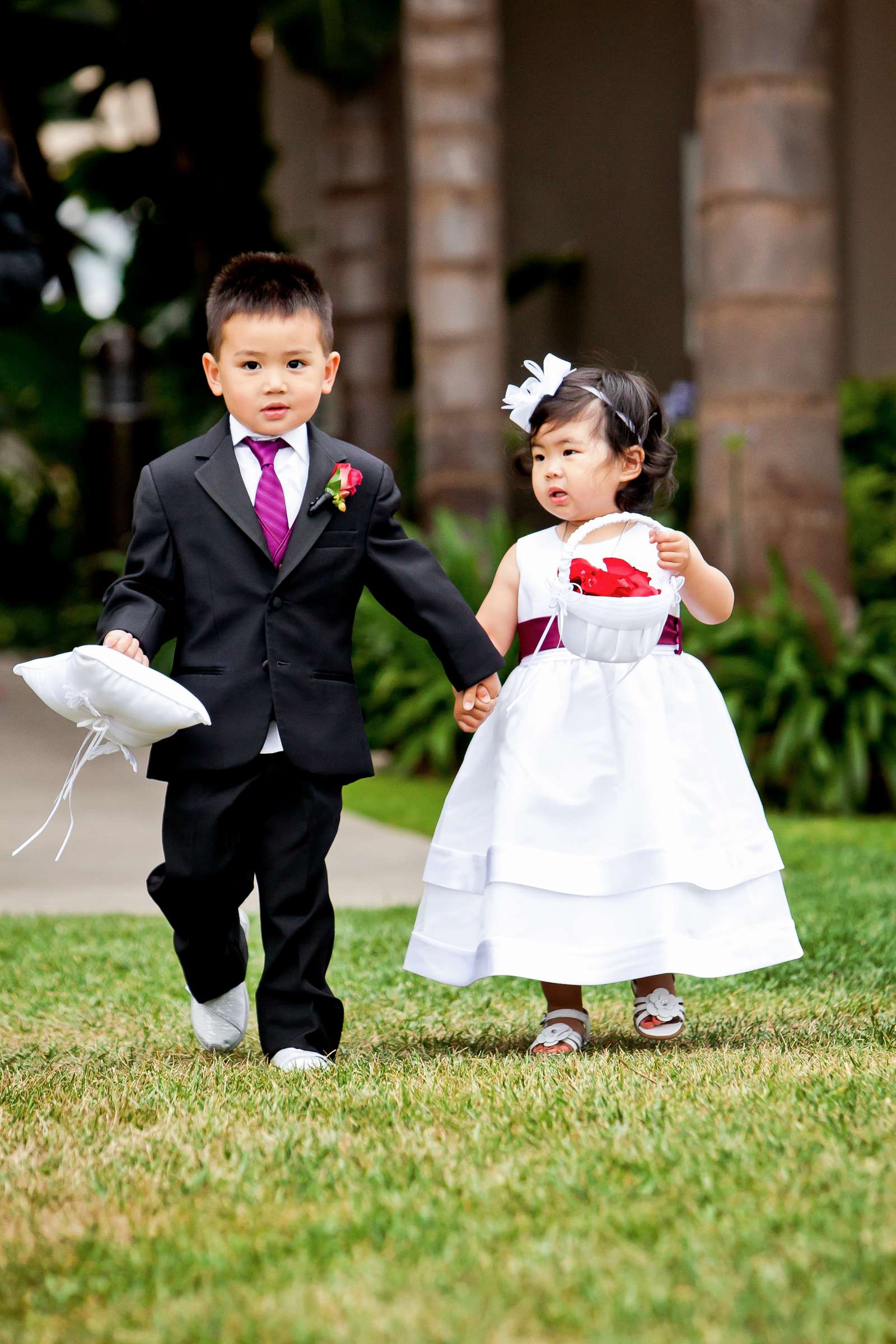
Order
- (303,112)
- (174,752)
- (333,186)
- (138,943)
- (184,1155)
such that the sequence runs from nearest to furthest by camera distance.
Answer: (184,1155)
(174,752)
(138,943)
(333,186)
(303,112)

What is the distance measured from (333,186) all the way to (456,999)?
768cm

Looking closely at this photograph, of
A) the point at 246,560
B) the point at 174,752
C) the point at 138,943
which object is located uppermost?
the point at 246,560

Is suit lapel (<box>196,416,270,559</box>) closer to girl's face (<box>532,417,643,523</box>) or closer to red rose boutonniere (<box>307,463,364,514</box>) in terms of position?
red rose boutonniere (<box>307,463,364,514</box>)

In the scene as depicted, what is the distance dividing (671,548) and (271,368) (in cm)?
88

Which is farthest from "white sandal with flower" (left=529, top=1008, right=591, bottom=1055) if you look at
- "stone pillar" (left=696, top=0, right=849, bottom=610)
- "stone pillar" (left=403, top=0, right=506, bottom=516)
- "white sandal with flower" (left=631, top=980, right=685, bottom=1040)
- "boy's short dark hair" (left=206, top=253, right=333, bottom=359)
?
"stone pillar" (left=403, top=0, right=506, bottom=516)

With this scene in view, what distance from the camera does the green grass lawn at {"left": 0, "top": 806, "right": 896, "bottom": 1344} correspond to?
1839 mm

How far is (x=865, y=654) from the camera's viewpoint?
7.56 metres

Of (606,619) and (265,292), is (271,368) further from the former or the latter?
(606,619)

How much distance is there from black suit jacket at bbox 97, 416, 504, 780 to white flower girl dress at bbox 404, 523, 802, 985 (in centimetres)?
21

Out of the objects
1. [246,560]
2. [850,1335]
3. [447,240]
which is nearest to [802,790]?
[447,240]

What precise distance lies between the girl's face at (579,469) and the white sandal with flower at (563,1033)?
1046mm

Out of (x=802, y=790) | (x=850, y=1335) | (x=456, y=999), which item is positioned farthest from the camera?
(x=802, y=790)

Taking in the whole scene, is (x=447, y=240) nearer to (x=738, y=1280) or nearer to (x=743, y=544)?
(x=743, y=544)

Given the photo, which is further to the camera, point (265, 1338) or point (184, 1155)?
point (184, 1155)
